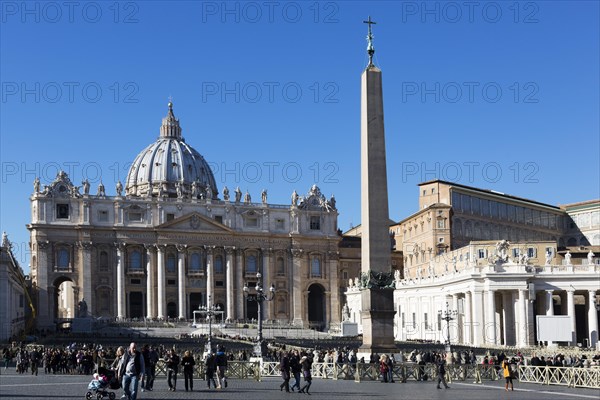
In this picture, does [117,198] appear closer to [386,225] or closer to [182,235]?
[182,235]

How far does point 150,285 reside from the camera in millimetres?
96688

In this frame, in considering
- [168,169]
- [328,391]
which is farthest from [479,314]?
[168,169]

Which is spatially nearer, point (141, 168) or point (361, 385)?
point (361, 385)

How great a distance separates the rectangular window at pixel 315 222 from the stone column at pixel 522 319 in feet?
170

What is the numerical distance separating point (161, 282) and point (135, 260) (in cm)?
364

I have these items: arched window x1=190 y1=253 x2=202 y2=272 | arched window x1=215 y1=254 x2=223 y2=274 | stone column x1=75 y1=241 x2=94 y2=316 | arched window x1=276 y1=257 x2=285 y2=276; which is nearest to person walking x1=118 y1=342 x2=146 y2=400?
stone column x1=75 y1=241 x2=94 y2=316

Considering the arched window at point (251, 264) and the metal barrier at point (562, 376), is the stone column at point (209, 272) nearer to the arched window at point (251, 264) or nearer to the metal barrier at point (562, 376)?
the arched window at point (251, 264)

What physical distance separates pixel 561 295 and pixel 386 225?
33496 millimetres

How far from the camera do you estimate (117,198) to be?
9700cm

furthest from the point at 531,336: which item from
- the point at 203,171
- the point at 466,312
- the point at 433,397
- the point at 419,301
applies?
the point at 203,171

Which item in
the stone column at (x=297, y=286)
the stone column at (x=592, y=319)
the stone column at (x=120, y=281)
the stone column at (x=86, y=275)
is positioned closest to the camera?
the stone column at (x=592, y=319)

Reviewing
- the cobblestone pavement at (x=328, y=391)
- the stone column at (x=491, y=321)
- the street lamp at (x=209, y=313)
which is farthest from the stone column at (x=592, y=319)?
the cobblestone pavement at (x=328, y=391)

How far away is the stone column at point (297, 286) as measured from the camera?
101556mm

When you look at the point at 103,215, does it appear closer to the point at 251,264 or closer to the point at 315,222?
the point at 251,264
